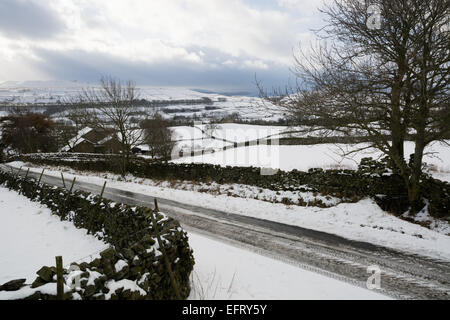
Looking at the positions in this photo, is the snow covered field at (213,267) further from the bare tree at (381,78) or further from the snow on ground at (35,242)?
the bare tree at (381,78)

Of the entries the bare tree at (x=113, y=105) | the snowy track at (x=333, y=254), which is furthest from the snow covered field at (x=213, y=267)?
the bare tree at (x=113, y=105)

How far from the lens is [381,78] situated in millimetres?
8461

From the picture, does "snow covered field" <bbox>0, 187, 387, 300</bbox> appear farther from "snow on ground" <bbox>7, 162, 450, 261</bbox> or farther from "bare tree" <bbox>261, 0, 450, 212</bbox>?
"bare tree" <bbox>261, 0, 450, 212</bbox>

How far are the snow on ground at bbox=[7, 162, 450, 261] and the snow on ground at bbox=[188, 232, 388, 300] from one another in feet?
9.20

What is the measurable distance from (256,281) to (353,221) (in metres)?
5.19

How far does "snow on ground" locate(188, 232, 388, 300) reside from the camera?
5.05 metres

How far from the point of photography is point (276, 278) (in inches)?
222

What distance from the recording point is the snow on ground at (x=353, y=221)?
7.00 meters

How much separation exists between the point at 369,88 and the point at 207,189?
9.76 meters

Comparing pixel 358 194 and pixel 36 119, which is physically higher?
pixel 36 119

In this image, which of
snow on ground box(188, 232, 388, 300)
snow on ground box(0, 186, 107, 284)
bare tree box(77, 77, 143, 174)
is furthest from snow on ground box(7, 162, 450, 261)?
bare tree box(77, 77, 143, 174)

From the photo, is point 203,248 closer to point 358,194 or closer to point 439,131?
point 358,194

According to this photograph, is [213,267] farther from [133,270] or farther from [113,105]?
[113,105]
